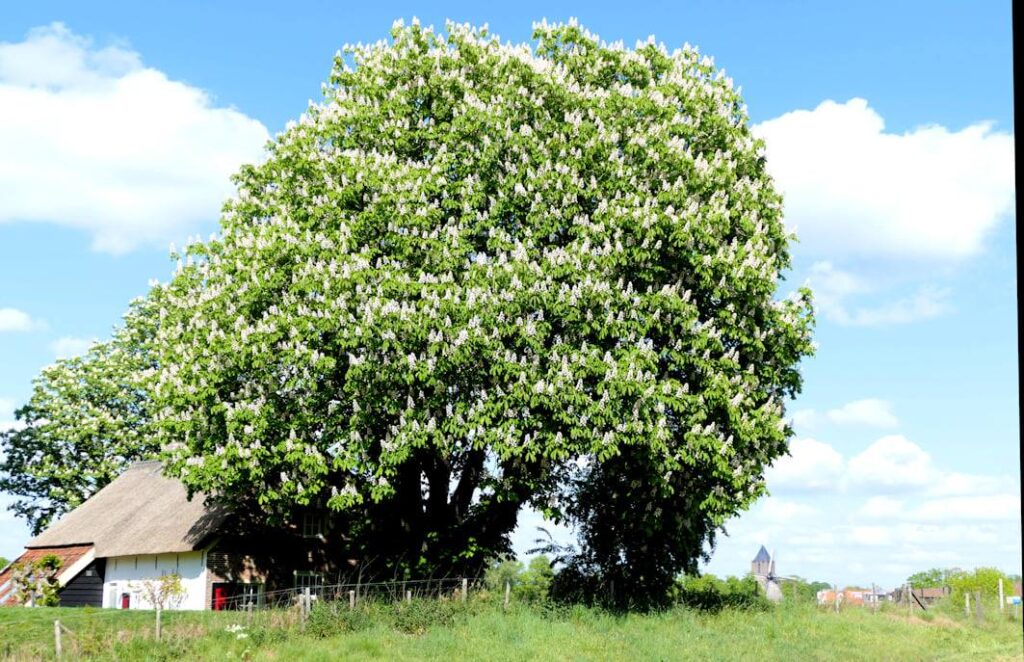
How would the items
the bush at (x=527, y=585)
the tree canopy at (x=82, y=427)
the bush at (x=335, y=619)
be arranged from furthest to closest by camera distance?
the tree canopy at (x=82, y=427) → the bush at (x=527, y=585) → the bush at (x=335, y=619)

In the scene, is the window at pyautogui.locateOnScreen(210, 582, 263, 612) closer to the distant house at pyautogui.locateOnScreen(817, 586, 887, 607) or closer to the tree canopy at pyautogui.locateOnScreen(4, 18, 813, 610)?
the tree canopy at pyautogui.locateOnScreen(4, 18, 813, 610)

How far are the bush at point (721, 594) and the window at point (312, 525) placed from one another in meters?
13.5

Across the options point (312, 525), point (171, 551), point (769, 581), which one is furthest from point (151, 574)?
point (769, 581)

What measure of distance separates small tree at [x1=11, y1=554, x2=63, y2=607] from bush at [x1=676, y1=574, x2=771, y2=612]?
79.6 ft

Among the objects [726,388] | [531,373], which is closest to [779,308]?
[726,388]

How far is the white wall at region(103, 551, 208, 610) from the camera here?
37.0 meters

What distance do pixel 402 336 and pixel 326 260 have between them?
3505 mm

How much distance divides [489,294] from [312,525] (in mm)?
16215

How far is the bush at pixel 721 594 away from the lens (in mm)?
32781

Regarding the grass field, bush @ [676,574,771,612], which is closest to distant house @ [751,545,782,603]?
bush @ [676,574,771,612]

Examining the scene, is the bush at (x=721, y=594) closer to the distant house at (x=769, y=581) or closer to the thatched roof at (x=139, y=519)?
the distant house at (x=769, y=581)

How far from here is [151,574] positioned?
3912 centimetres

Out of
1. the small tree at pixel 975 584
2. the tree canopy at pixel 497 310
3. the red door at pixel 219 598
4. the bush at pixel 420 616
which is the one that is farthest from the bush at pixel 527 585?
the small tree at pixel 975 584

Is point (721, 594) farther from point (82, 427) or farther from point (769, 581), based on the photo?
point (82, 427)
